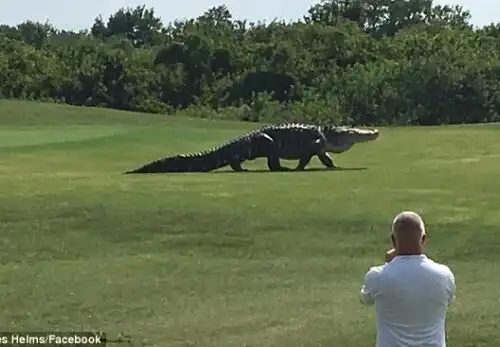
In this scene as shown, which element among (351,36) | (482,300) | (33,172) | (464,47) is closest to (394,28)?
(351,36)

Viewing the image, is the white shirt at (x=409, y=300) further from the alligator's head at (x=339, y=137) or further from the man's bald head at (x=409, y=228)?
the alligator's head at (x=339, y=137)

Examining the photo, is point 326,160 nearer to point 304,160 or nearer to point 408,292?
point 304,160

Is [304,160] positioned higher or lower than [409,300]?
lower

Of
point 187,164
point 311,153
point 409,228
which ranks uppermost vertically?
point 409,228

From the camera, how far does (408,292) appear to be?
16.5ft

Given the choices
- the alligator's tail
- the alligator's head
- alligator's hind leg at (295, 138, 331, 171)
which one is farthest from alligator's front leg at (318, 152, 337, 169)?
the alligator's tail

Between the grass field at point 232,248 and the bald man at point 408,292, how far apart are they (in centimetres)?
310

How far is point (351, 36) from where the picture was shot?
57.5 m

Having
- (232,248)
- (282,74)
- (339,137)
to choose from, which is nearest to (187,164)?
(339,137)

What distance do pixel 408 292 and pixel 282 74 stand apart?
49.2 m

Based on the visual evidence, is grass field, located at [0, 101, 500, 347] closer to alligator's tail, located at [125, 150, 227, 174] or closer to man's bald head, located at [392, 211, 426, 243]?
alligator's tail, located at [125, 150, 227, 174]

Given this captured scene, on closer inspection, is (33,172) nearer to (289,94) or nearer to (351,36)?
(289,94)

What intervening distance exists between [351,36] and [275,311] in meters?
49.3

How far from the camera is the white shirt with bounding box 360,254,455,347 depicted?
5035 mm
